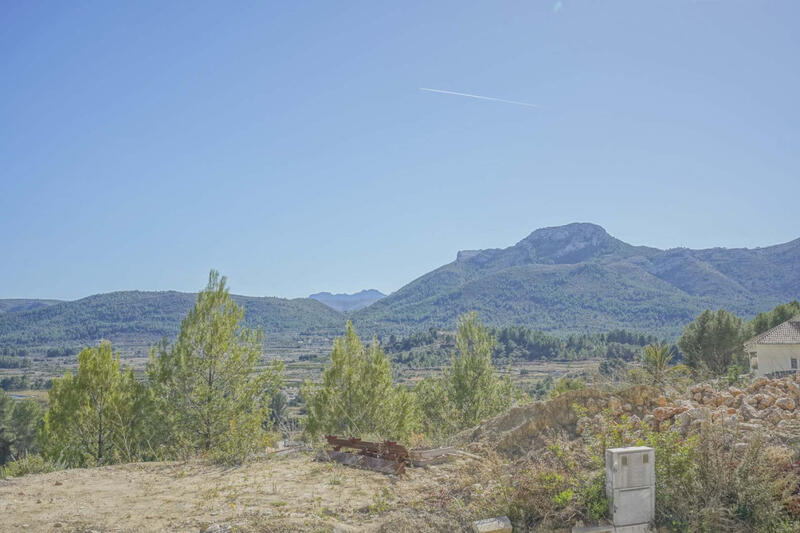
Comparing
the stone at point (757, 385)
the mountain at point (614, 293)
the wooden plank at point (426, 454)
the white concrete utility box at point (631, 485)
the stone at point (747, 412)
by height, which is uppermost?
the mountain at point (614, 293)

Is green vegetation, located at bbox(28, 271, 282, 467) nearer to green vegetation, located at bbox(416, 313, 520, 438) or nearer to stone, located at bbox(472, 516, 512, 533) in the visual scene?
stone, located at bbox(472, 516, 512, 533)

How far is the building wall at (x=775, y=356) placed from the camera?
25.2 metres

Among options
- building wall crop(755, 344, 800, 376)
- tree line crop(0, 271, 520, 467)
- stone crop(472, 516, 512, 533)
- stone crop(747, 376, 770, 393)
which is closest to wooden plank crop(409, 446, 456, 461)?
stone crop(472, 516, 512, 533)

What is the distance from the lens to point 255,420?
1401cm

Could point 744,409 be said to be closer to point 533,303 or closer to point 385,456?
point 385,456

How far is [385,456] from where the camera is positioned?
9078 millimetres

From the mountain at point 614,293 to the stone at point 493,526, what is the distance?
124m

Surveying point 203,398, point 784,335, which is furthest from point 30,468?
point 784,335

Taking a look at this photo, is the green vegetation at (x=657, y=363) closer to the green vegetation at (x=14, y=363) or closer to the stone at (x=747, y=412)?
the stone at (x=747, y=412)

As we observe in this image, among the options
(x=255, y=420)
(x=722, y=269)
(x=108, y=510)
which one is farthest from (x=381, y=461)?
(x=722, y=269)

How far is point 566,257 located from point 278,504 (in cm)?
20180

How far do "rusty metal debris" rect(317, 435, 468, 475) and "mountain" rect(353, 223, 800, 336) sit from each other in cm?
12188

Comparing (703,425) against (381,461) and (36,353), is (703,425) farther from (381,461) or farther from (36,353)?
(36,353)

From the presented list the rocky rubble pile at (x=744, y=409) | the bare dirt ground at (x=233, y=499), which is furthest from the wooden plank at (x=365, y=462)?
the rocky rubble pile at (x=744, y=409)
